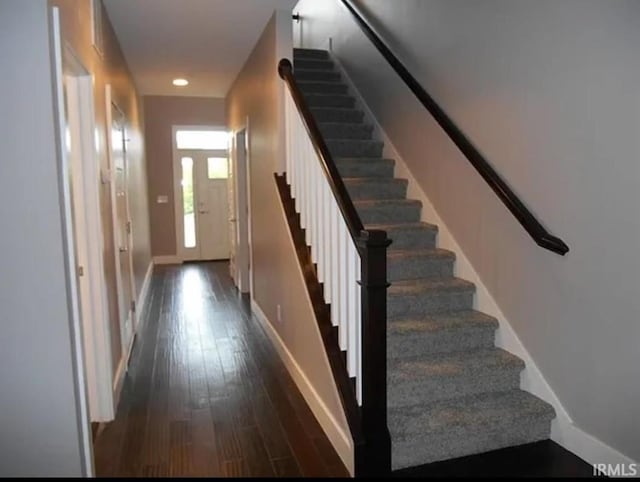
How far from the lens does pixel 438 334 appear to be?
2.68 metres

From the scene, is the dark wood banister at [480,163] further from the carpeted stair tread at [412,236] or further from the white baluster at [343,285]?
the white baluster at [343,285]

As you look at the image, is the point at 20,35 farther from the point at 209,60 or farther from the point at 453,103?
the point at 209,60

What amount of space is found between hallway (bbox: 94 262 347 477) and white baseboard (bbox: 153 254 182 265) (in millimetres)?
3283

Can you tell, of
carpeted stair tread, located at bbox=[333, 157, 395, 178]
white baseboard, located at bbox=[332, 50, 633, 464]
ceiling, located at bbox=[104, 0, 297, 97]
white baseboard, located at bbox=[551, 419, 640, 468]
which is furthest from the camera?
carpeted stair tread, located at bbox=[333, 157, 395, 178]

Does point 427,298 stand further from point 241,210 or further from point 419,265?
point 241,210

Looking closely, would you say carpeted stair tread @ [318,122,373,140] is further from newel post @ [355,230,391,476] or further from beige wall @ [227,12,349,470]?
newel post @ [355,230,391,476]

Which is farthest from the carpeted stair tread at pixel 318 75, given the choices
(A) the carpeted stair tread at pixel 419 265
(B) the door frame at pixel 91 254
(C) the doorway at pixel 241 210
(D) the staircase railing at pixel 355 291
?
(B) the door frame at pixel 91 254

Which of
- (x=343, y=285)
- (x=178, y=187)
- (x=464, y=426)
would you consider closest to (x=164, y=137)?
(x=178, y=187)

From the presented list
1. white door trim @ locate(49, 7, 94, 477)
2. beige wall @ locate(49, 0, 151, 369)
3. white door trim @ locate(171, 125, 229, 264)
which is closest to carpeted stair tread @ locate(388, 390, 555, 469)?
white door trim @ locate(49, 7, 94, 477)

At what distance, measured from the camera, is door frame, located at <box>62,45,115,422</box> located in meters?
2.47

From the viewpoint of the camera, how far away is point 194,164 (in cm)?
770

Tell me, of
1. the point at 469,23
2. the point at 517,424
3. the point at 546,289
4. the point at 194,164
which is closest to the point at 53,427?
the point at 517,424

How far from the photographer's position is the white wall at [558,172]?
1958 millimetres

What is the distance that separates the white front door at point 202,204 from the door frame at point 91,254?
5181 mm
